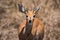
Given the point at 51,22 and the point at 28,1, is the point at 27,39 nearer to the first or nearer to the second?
the point at 51,22

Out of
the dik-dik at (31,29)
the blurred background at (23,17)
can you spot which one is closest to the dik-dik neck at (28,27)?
the dik-dik at (31,29)

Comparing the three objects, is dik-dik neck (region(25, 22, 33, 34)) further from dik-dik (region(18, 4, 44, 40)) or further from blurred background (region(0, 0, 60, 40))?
blurred background (region(0, 0, 60, 40))

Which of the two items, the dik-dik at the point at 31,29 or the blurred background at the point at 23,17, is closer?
the dik-dik at the point at 31,29

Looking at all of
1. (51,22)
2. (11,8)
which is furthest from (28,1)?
(51,22)

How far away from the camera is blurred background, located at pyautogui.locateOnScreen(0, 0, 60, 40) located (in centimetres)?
→ 667

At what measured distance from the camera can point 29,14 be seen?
545 centimetres

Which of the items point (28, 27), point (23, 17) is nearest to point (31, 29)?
point (28, 27)

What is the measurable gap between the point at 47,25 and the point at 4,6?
69.9 inches

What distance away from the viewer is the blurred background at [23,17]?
263 inches

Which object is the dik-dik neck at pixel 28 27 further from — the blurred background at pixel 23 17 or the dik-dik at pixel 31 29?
the blurred background at pixel 23 17

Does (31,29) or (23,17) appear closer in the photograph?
(31,29)

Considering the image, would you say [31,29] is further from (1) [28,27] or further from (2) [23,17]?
(2) [23,17]

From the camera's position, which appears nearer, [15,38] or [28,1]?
[15,38]

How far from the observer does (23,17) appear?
287 inches
